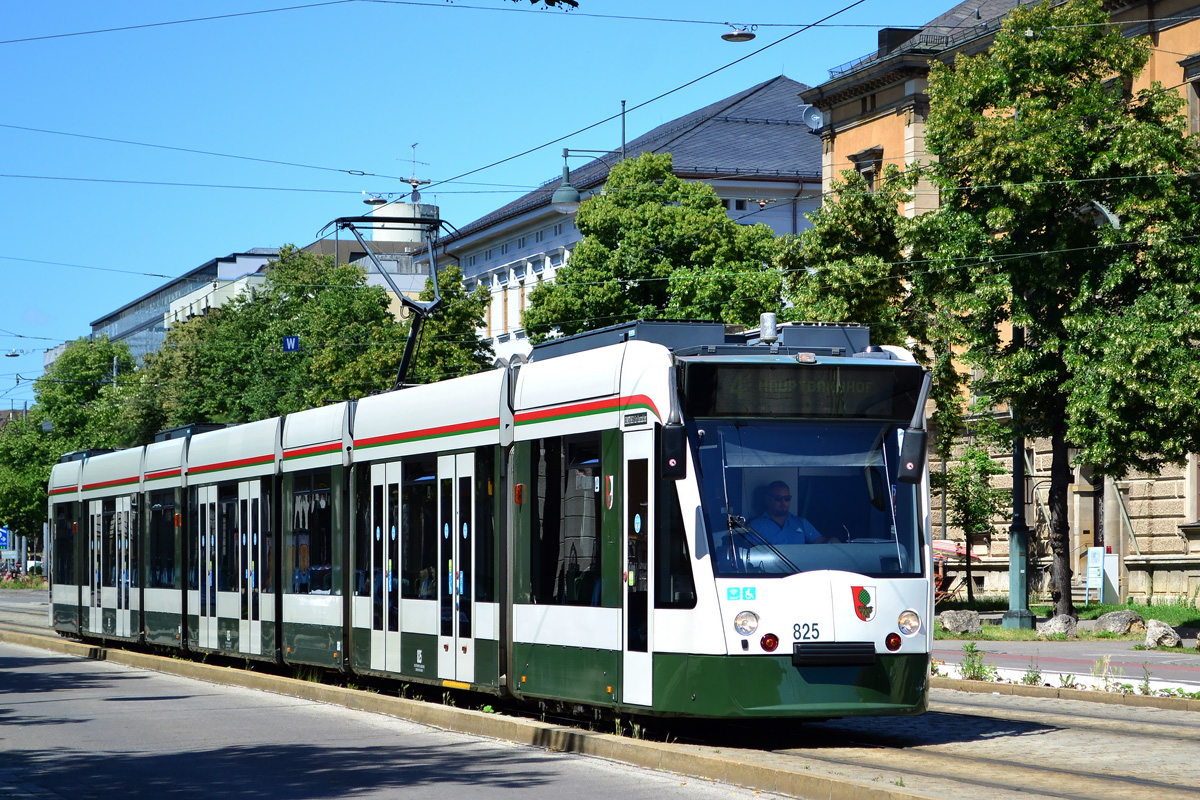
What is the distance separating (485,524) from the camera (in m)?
14.8

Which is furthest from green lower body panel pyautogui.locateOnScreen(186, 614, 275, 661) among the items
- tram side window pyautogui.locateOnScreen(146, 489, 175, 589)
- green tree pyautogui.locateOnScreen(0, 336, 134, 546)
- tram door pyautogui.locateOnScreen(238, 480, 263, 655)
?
green tree pyautogui.locateOnScreen(0, 336, 134, 546)

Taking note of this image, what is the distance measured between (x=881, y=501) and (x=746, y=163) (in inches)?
1941

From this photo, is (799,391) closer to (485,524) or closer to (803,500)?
(803,500)

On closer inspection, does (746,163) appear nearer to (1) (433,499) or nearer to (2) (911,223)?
(2) (911,223)

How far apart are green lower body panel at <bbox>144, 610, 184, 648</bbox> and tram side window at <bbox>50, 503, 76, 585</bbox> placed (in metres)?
5.07

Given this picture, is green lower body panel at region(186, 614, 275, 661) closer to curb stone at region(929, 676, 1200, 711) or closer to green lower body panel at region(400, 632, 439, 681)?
green lower body panel at region(400, 632, 439, 681)

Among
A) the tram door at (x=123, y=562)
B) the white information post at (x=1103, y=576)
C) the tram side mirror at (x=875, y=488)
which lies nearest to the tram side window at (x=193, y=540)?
the tram door at (x=123, y=562)

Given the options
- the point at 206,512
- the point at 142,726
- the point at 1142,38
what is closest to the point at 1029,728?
the point at 142,726

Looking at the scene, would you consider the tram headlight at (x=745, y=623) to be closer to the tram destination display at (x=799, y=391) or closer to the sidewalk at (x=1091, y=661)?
the tram destination display at (x=799, y=391)

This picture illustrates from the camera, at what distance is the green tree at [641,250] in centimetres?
4459

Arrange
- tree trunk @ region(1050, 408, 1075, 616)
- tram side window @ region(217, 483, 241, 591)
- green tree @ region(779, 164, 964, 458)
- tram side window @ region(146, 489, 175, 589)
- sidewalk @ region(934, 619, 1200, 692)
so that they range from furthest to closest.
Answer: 1. green tree @ region(779, 164, 964, 458)
2. tree trunk @ region(1050, 408, 1075, 616)
3. tram side window @ region(146, 489, 175, 589)
4. tram side window @ region(217, 483, 241, 591)
5. sidewalk @ region(934, 619, 1200, 692)

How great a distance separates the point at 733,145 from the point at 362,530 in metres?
46.0

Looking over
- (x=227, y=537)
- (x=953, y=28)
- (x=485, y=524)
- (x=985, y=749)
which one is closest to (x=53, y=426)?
(x=953, y=28)

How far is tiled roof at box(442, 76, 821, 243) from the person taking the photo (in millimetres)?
59969
